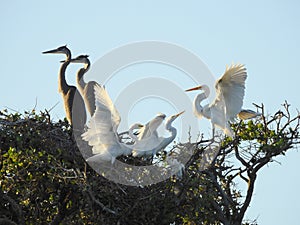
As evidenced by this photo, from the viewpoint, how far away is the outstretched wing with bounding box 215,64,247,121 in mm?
9711

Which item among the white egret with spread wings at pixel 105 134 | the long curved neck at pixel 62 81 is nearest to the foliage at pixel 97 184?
the white egret with spread wings at pixel 105 134

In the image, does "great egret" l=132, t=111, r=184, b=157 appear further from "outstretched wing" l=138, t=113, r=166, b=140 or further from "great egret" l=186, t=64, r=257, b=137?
"great egret" l=186, t=64, r=257, b=137

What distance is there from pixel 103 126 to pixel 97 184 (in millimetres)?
1070

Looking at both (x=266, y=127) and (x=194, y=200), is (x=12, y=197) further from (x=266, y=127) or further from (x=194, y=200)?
(x=266, y=127)

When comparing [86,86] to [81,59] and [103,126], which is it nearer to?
[81,59]

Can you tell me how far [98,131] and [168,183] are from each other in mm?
1342

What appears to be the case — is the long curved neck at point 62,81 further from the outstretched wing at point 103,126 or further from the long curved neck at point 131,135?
the outstretched wing at point 103,126

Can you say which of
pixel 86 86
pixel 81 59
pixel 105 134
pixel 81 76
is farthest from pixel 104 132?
pixel 81 59

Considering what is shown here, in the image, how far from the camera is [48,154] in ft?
25.8

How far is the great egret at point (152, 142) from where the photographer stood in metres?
8.49

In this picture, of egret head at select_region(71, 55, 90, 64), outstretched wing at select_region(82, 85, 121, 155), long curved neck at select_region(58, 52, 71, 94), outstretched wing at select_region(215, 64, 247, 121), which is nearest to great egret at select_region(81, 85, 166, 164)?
outstretched wing at select_region(82, 85, 121, 155)

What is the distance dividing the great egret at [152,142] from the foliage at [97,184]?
0.84ft

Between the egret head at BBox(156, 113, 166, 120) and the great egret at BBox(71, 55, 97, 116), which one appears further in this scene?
the great egret at BBox(71, 55, 97, 116)

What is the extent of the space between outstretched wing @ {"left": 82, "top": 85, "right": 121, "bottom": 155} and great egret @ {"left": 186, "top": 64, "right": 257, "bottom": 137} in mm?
1781
